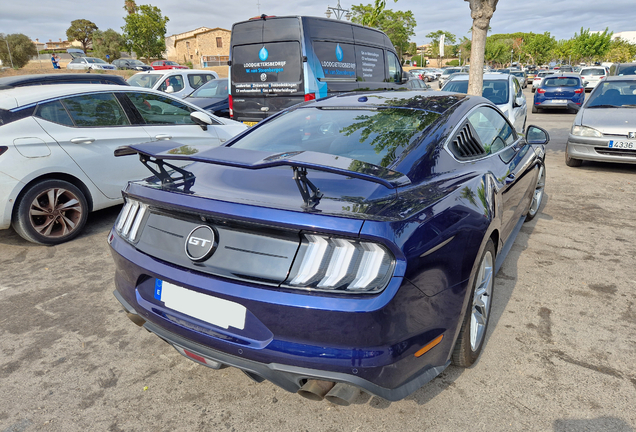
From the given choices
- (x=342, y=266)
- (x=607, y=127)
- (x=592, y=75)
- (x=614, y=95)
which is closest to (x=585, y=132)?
(x=607, y=127)

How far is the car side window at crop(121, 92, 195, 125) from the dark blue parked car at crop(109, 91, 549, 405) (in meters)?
3.31

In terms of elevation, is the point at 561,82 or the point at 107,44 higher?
the point at 107,44

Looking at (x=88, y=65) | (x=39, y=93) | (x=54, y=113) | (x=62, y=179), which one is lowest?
(x=62, y=179)

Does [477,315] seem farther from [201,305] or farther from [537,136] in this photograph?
[537,136]

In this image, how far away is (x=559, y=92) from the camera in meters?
16.6

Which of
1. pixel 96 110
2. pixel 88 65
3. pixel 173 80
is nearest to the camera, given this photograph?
pixel 96 110

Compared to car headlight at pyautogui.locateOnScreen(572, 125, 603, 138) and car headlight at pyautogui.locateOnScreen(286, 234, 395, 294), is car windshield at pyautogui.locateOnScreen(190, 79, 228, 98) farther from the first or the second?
car headlight at pyautogui.locateOnScreen(286, 234, 395, 294)

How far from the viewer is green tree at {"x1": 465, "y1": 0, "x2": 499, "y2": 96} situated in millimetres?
8391

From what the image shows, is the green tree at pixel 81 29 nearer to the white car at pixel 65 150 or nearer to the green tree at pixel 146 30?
the green tree at pixel 146 30

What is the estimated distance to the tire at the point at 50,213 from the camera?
4246 millimetres

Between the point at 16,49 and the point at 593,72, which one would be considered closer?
the point at 593,72

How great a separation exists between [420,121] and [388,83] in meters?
7.23

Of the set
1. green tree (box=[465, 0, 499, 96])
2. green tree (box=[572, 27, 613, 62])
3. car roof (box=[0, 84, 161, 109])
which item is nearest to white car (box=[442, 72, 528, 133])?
green tree (box=[465, 0, 499, 96])

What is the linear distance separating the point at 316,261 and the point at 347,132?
48.7 inches
